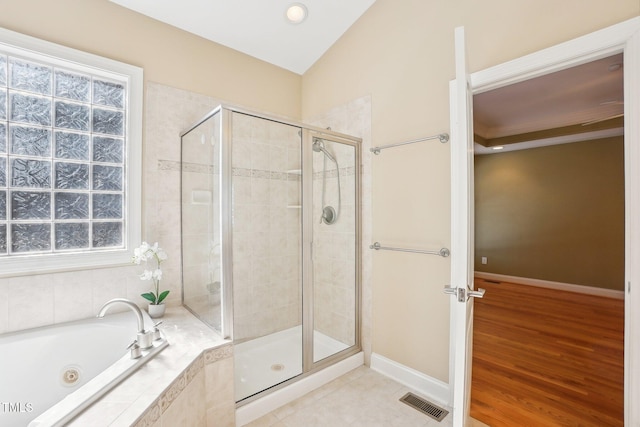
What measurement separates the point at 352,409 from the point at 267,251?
4.11 feet

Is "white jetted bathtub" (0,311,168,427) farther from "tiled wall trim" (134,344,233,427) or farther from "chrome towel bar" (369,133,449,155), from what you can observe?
"chrome towel bar" (369,133,449,155)

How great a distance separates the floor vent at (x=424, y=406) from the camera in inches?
71.8

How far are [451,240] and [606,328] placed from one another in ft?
9.78

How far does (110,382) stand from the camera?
3.95ft

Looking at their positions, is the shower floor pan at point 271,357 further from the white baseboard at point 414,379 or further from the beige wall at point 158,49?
the beige wall at point 158,49

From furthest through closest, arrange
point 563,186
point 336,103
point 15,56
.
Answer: point 563,186 → point 336,103 → point 15,56

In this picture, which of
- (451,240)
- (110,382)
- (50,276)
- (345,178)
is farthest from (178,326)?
(451,240)

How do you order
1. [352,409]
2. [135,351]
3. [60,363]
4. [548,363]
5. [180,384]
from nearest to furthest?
[180,384] < [135,351] < [60,363] < [352,409] < [548,363]

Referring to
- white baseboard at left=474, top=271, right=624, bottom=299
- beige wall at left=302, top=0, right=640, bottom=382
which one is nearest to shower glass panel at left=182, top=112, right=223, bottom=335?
beige wall at left=302, top=0, right=640, bottom=382

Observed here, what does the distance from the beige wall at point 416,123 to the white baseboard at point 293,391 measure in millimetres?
284

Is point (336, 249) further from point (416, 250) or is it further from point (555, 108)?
point (555, 108)

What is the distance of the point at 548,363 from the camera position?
251cm

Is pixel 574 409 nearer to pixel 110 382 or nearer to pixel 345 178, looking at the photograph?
pixel 345 178
